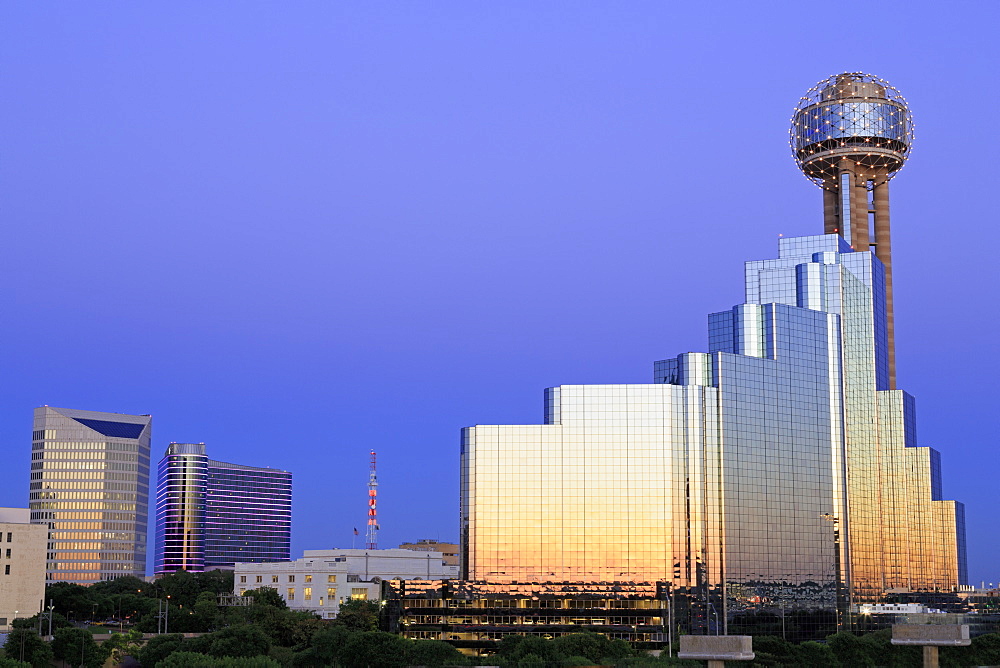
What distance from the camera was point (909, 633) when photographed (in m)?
137

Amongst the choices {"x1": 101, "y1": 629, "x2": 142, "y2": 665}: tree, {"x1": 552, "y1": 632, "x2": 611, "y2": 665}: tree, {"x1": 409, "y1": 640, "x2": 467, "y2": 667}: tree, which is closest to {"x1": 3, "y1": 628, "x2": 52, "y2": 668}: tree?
{"x1": 101, "y1": 629, "x2": 142, "y2": 665}: tree

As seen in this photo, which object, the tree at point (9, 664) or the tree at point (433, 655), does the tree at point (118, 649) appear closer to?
the tree at point (433, 655)

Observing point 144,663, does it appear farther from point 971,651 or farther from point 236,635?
point 971,651

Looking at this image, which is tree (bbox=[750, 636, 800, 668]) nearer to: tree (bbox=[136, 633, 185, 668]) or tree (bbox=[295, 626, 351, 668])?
tree (bbox=[295, 626, 351, 668])

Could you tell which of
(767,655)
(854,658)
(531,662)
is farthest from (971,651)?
(531,662)

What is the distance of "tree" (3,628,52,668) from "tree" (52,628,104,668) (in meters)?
4.59

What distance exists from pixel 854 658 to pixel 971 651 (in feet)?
58.2

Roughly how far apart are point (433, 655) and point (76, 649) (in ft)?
166

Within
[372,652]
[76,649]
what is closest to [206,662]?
[372,652]

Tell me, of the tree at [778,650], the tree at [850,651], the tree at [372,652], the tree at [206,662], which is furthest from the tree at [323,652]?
the tree at [850,651]

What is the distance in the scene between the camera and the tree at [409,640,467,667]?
162000 mm

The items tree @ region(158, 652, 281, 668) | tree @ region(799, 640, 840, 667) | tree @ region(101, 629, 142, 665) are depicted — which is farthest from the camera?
tree @ region(101, 629, 142, 665)

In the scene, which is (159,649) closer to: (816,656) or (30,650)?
(30,650)

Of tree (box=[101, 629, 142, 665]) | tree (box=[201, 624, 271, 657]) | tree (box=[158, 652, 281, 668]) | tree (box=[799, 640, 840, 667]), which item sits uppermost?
tree (box=[158, 652, 281, 668])
